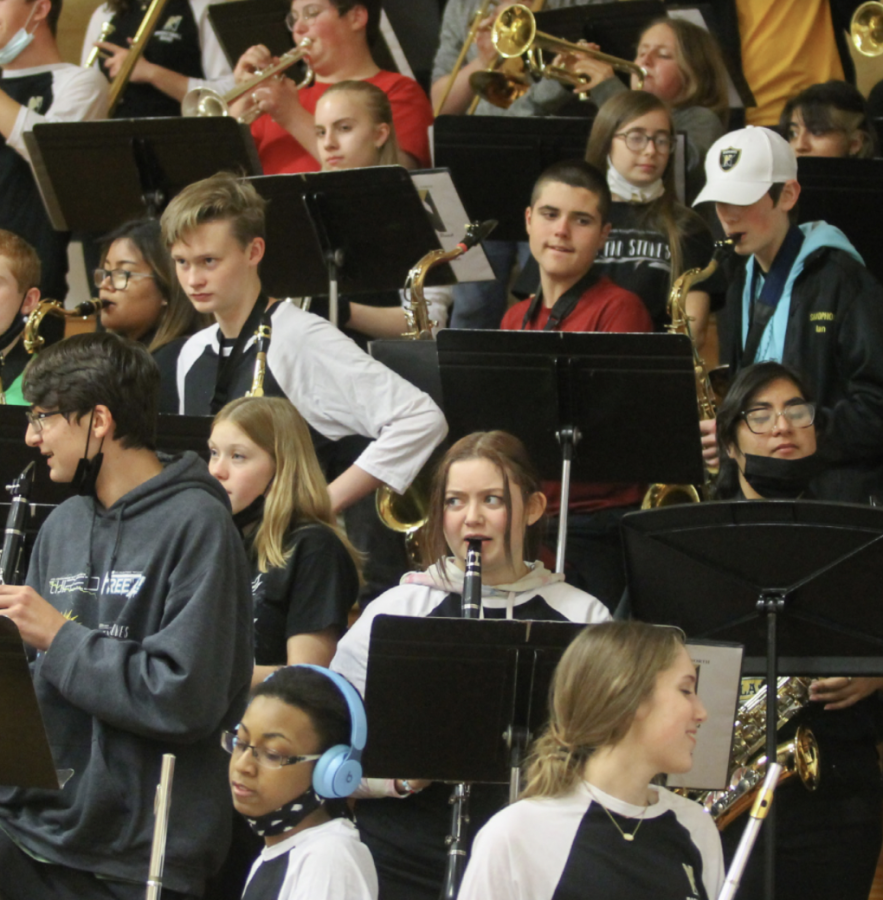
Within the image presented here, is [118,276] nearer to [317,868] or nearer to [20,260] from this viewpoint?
[20,260]

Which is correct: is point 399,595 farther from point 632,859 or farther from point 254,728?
point 632,859

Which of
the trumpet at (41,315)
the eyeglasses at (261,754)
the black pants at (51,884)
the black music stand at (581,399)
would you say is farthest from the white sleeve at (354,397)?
the black pants at (51,884)

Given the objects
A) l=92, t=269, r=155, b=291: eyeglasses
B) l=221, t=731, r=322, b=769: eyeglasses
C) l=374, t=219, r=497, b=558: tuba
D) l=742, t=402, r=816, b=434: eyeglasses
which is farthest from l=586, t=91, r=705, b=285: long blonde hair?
l=221, t=731, r=322, b=769: eyeglasses

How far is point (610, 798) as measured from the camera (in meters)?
2.68

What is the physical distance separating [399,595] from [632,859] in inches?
42.6

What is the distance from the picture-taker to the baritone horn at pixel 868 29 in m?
6.42

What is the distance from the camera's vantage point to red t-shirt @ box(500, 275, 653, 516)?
4543mm

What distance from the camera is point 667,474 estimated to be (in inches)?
158

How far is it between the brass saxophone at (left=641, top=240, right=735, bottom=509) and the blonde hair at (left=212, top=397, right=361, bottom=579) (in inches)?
50.8

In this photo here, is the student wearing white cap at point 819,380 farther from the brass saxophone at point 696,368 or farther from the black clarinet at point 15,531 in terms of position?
the black clarinet at point 15,531

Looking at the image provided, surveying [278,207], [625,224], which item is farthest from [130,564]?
[625,224]

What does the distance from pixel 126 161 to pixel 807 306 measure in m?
2.46

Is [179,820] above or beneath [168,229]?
beneath

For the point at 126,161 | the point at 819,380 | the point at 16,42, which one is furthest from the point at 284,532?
the point at 16,42
